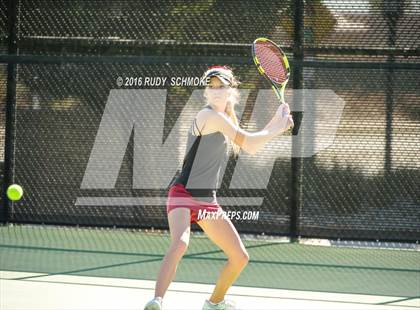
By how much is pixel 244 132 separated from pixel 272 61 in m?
1.12

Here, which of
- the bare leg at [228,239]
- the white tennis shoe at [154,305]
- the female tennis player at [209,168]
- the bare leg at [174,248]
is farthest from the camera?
the bare leg at [228,239]

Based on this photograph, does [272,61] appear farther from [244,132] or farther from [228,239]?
[228,239]

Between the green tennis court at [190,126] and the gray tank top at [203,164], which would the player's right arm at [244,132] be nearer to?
the gray tank top at [203,164]

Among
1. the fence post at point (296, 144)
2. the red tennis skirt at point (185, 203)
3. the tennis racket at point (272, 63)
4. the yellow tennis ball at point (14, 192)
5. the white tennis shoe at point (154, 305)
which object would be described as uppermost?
the fence post at point (296, 144)

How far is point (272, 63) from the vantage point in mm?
5305

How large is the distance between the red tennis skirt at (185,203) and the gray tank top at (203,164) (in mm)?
25

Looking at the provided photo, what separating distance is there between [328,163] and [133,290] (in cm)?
290

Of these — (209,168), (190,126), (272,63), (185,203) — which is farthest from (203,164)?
(190,126)

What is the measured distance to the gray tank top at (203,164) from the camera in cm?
449

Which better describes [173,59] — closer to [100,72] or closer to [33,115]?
[100,72]

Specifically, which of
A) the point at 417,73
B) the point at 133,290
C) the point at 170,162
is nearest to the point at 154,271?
the point at 133,290

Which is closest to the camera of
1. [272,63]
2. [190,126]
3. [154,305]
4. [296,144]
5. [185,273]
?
[154,305]

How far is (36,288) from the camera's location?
18.6 feet

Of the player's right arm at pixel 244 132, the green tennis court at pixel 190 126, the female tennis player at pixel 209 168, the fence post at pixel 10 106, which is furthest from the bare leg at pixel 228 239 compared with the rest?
the fence post at pixel 10 106
